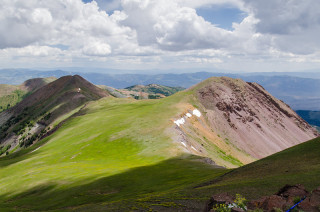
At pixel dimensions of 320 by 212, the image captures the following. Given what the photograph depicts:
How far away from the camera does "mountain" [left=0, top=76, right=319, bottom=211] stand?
100ft

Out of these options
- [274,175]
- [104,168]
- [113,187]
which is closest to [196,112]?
[104,168]

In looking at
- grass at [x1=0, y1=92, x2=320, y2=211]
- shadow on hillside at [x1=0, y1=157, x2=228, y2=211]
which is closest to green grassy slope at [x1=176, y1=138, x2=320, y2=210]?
grass at [x1=0, y1=92, x2=320, y2=211]

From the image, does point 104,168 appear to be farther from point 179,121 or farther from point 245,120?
point 245,120

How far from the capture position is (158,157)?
68312 mm

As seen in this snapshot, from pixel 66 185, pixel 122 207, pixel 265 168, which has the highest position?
pixel 265 168

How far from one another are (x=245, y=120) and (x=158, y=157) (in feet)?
335

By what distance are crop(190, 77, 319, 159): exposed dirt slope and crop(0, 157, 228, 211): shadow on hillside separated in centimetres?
7985

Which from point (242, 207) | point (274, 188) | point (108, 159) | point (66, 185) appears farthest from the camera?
point (108, 159)

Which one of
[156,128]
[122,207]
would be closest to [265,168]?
[122,207]

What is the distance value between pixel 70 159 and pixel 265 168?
216 feet

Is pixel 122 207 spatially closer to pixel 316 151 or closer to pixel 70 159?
pixel 316 151

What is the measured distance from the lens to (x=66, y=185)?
50.0 meters

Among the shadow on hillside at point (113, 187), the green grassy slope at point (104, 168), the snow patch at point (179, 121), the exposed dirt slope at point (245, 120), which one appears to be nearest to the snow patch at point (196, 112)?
the exposed dirt slope at point (245, 120)

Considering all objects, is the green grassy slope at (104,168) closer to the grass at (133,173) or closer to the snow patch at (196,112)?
the grass at (133,173)
